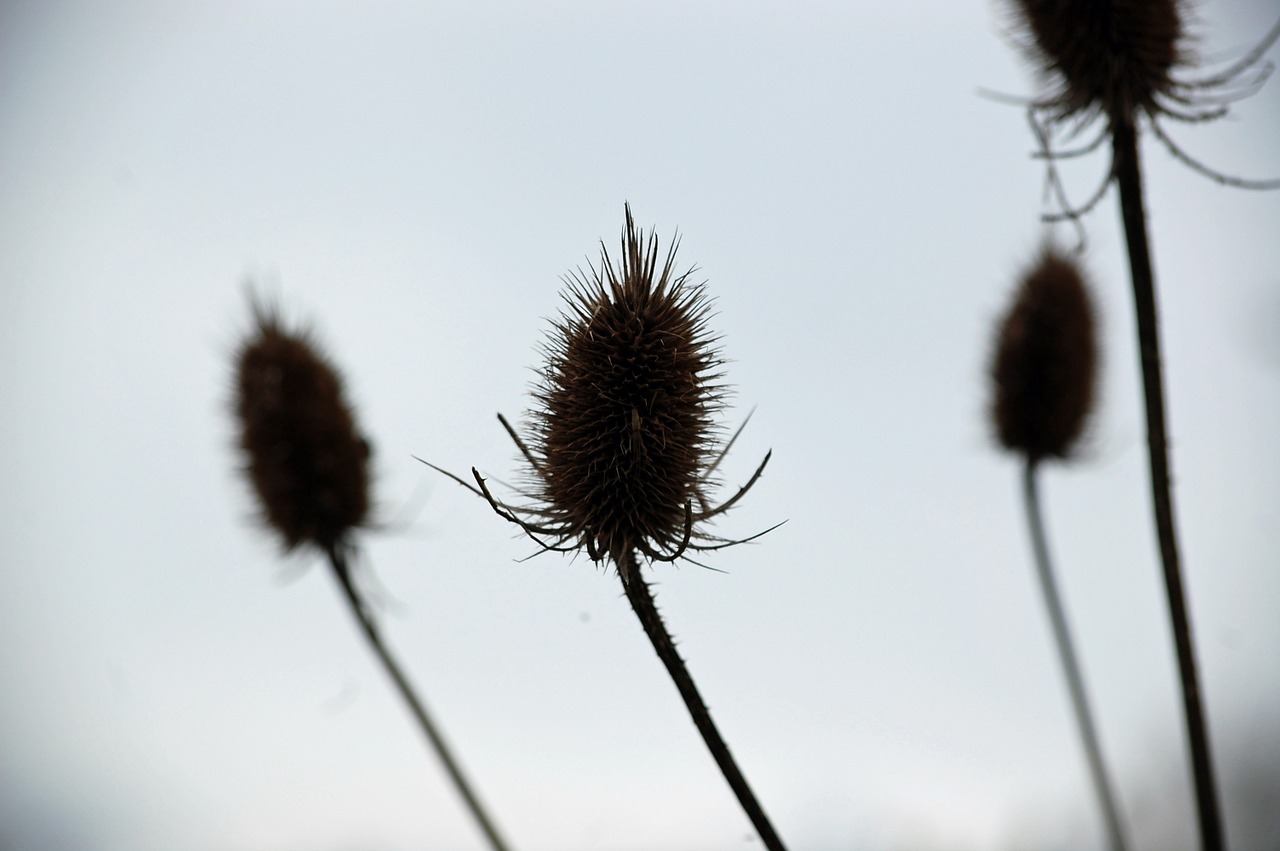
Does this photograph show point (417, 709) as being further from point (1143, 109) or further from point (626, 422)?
point (1143, 109)

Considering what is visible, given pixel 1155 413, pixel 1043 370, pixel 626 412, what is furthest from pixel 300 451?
pixel 1043 370

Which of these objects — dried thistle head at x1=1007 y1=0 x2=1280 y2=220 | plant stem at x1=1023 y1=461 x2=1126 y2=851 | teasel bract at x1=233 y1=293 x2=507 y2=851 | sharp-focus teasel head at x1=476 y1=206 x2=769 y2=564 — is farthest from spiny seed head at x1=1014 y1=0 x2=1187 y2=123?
teasel bract at x1=233 y1=293 x2=507 y2=851

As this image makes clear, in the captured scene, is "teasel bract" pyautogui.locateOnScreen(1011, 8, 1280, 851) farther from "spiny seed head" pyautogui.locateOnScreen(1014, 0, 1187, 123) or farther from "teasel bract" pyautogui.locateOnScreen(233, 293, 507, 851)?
"teasel bract" pyautogui.locateOnScreen(233, 293, 507, 851)

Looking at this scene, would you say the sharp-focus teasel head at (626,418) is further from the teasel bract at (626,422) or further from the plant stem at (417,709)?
the plant stem at (417,709)

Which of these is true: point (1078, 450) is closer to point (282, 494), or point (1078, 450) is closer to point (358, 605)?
point (358, 605)

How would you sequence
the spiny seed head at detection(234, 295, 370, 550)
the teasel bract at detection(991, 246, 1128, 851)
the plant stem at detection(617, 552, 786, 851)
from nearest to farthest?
the plant stem at detection(617, 552, 786, 851) → the spiny seed head at detection(234, 295, 370, 550) → the teasel bract at detection(991, 246, 1128, 851)

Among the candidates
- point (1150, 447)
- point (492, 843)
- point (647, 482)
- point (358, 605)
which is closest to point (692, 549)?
point (647, 482)

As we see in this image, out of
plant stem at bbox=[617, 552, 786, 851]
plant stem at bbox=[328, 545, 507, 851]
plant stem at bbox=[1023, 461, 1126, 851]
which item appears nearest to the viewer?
plant stem at bbox=[617, 552, 786, 851]
